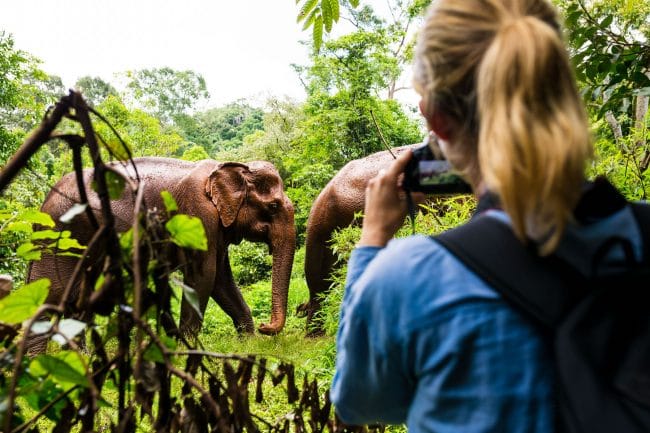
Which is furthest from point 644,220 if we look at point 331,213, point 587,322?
point 331,213

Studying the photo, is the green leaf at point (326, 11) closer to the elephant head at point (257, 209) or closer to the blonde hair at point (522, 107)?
the blonde hair at point (522, 107)

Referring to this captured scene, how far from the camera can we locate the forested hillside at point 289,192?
0.87 meters

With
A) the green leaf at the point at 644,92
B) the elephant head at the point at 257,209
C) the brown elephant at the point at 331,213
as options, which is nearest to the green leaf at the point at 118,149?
the green leaf at the point at 644,92

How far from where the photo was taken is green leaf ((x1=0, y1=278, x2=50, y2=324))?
0.86m

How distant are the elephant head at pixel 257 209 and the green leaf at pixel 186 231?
5023 millimetres

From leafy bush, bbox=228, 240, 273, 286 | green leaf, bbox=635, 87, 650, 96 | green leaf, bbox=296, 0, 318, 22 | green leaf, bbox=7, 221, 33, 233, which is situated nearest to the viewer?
green leaf, bbox=7, 221, 33, 233

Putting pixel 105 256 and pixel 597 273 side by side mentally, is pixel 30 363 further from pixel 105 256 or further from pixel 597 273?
pixel 597 273

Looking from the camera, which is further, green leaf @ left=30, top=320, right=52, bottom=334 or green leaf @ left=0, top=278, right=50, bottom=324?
green leaf @ left=0, top=278, right=50, bottom=324

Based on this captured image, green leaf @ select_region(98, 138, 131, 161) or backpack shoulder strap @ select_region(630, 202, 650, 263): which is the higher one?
green leaf @ select_region(98, 138, 131, 161)

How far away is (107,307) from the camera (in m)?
0.80

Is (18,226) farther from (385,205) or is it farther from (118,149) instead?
(385,205)

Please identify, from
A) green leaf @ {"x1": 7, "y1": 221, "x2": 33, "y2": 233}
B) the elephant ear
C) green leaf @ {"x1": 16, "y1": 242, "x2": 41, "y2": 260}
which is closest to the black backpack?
green leaf @ {"x1": 16, "y1": 242, "x2": 41, "y2": 260}

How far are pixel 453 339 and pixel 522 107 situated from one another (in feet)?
0.97

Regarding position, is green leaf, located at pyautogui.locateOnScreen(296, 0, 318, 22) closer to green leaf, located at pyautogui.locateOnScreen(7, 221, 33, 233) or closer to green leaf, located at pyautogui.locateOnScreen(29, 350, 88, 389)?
green leaf, located at pyautogui.locateOnScreen(7, 221, 33, 233)
